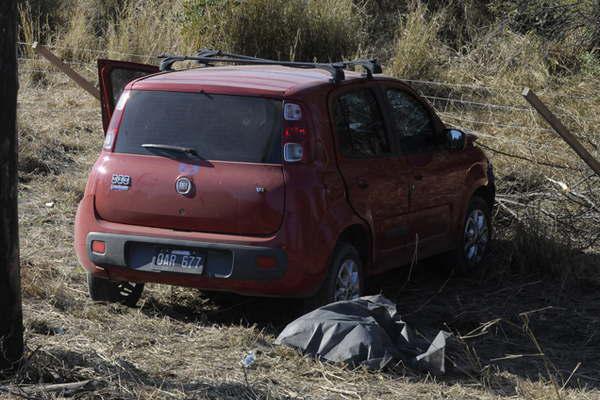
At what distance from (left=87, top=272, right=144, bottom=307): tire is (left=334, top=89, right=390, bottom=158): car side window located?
5.56 ft

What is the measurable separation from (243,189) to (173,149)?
547 millimetres

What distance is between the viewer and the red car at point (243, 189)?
22.1 feet

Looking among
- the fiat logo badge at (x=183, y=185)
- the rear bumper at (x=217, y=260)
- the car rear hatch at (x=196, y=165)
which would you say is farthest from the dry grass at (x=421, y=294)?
the fiat logo badge at (x=183, y=185)

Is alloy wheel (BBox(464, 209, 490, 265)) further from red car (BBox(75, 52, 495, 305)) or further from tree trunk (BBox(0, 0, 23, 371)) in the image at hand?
tree trunk (BBox(0, 0, 23, 371))

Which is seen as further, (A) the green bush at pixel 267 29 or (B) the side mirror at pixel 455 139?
(A) the green bush at pixel 267 29

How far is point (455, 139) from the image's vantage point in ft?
27.7

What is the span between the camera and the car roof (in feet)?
22.9

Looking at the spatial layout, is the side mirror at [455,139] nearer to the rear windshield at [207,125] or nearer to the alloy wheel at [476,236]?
the alloy wheel at [476,236]

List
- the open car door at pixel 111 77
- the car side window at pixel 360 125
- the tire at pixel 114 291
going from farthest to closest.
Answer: the open car door at pixel 111 77
the tire at pixel 114 291
the car side window at pixel 360 125

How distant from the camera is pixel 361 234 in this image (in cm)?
742

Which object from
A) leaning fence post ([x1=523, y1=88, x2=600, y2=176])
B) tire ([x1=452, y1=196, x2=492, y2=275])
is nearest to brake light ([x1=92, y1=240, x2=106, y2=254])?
tire ([x1=452, y1=196, x2=492, y2=275])

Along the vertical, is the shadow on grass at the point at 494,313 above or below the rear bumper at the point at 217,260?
below

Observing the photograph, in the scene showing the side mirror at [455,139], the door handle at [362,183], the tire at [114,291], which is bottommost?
the tire at [114,291]

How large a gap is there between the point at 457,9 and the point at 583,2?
385 centimetres
